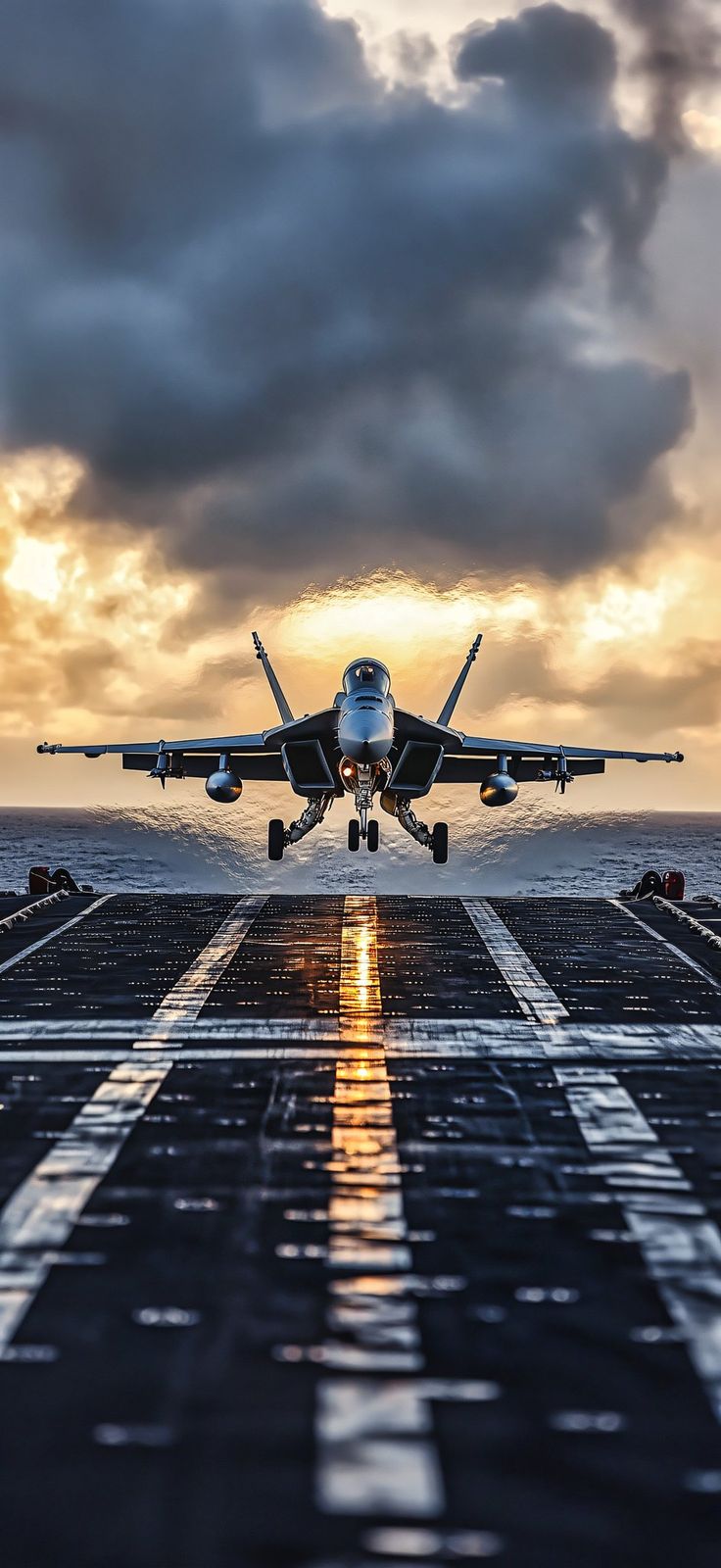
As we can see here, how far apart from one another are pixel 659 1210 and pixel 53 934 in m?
13.4

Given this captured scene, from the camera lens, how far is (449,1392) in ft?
13.9

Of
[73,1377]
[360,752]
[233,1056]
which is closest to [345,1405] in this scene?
[73,1377]

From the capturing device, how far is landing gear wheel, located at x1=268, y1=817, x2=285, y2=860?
27.8 m

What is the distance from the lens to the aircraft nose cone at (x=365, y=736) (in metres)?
19.4

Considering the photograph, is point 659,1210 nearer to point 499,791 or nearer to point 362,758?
point 362,758

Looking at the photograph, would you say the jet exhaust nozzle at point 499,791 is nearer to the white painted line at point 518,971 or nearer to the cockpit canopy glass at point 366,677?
the cockpit canopy glass at point 366,677

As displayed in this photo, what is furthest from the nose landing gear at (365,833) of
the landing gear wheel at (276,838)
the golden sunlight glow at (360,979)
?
the golden sunlight glow at (360,979)

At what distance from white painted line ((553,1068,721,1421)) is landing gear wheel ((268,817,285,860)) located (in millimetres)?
19945

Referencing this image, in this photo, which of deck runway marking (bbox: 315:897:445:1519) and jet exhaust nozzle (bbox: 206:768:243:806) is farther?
jet exhaust nozzle (bbox: 206:768:243:806)

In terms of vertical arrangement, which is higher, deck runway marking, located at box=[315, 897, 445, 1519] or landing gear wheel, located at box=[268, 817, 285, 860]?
landing gear wheel, located at box=[268, 817, 285, 860]

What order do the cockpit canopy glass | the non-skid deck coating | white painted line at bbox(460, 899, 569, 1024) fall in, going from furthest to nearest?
the cockpit canopy glass, white painted line at bbox(460, 899, 569, 1024), the non-skid deck coating

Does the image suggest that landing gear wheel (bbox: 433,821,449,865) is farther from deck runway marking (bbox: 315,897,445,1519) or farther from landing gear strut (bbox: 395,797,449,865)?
deck runway marking (bbox: 315,897,445,1519)

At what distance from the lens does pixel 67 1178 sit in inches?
256

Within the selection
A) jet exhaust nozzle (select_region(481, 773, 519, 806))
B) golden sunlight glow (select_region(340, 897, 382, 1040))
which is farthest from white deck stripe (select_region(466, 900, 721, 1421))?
jet exhaust nozzle (select_region(481, 773, 519, 806))
